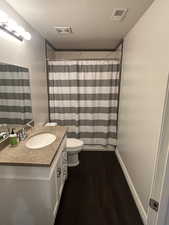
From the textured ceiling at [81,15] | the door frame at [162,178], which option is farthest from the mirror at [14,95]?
the door frame at [162,178]

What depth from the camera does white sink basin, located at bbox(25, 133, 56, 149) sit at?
182cm

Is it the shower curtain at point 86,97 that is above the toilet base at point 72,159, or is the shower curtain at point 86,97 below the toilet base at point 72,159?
above

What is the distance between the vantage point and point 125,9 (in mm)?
1546

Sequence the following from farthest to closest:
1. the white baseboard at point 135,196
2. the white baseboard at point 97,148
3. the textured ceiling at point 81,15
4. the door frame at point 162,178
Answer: the white baseboard at point 97,148 < the white baseboard at point 135,196 < the textured ceiling at point 81,15 < the door frame at point 162,178

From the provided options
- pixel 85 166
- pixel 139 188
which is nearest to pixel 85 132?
pixel 85 166

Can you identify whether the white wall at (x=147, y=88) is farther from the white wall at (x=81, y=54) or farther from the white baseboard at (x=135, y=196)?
the white wall at (x=81, y=54)

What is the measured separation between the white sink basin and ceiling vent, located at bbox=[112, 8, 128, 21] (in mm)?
1686

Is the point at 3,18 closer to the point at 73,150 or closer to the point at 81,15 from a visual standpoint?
the point at 81,15

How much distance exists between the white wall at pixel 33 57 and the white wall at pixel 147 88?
148 cm

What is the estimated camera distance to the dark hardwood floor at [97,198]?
63.3 inches

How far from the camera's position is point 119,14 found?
1.66 m

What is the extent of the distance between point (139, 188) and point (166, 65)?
1.44 meters

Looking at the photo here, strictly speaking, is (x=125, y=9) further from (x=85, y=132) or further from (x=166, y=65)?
(x=85, y=132)

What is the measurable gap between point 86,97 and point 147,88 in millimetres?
1562
